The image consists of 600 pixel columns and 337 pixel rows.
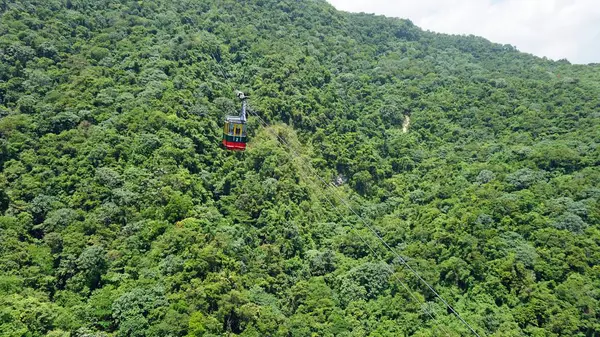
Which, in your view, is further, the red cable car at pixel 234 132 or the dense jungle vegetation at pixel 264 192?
the dense jungle vegetation at pixel 264 192

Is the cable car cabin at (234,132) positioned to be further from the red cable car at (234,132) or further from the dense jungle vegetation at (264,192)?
the dense jungle vegetation at (264,192)

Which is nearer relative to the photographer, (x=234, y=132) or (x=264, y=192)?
(x=234, y=132)

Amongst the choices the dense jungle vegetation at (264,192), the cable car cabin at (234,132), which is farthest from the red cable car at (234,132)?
the dense jungle vegetation at (264,192)

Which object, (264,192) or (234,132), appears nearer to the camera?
(234,132)

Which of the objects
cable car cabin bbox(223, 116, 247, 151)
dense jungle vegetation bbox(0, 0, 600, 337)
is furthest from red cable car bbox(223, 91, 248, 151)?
dense jungle vegetation bbox(0, 0, 600, 337)

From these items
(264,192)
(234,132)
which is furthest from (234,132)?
(264,192)

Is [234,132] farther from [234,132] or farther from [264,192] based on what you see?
[264,192]

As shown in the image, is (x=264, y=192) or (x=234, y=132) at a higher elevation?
(x=234, y=132)

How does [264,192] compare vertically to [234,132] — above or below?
below
